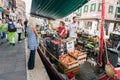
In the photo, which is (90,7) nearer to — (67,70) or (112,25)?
(112,25)

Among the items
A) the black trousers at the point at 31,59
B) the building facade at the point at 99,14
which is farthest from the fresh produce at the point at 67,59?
the building facade at the point at 99,14

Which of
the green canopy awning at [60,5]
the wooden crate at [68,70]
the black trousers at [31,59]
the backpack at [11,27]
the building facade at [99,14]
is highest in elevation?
the building facade at [99,14]

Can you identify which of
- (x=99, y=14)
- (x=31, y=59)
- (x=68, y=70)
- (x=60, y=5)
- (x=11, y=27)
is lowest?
(x=68, y=70)

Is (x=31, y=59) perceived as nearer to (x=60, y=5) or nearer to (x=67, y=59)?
(x=67, y=59)

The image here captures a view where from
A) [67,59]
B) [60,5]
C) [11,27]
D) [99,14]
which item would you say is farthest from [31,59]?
[99,14]

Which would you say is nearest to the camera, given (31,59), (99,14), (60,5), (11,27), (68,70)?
(68,70)

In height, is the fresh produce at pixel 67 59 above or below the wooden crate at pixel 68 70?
above

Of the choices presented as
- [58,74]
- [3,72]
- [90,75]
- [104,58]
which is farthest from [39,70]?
[104,58]

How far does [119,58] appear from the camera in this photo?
508 centimetres

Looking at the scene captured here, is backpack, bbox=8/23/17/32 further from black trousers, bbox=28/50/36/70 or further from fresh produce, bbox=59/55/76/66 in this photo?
fresh produce, bbox=59/55/76/66

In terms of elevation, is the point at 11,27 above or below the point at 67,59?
above

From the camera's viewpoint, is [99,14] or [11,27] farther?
[99,14]

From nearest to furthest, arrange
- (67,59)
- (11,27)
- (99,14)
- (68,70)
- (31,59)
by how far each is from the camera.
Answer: (68,70) < (67,59) < (31,59) < (11,27) < (99,14)

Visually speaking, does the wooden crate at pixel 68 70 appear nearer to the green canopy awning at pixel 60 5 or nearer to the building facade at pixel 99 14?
the green canopy awning at pixel 60 5
